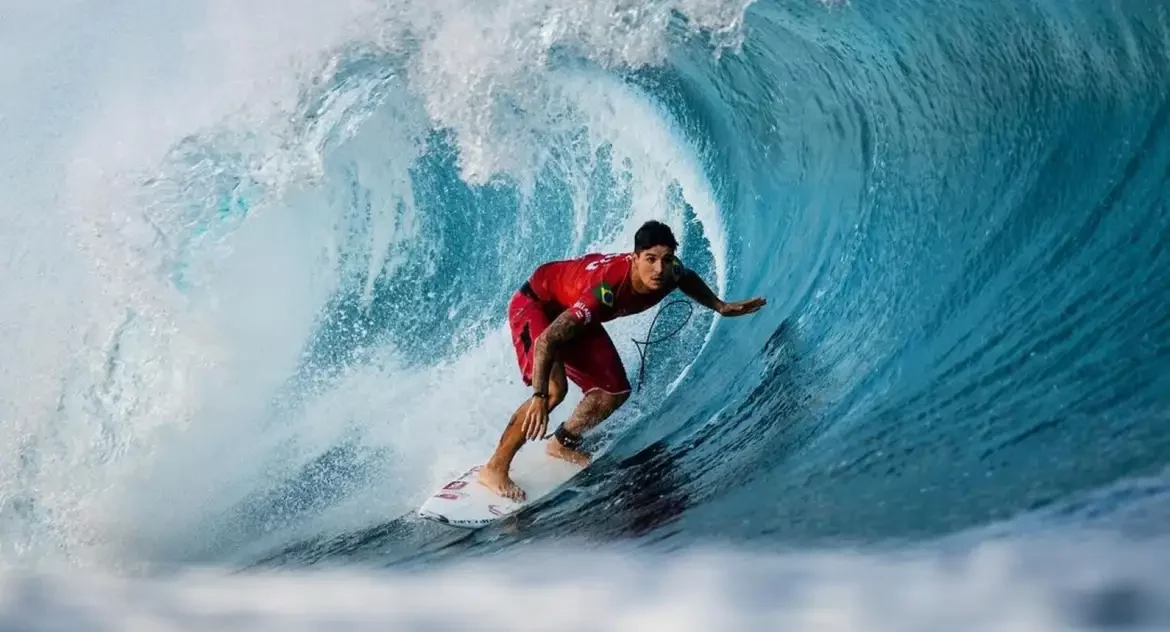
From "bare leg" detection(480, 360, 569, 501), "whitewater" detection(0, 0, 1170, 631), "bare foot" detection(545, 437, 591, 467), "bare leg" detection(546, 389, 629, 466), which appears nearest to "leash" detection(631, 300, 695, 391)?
"whitewater" detection(0, 0, 1170, 631)

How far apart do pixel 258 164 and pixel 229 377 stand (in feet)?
2.81

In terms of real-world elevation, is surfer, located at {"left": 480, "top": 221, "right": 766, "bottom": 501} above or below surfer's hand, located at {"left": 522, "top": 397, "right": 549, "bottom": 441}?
above

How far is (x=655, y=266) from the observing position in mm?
2867

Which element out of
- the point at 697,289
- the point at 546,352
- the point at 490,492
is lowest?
the point at 490,492

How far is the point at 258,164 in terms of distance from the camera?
392 cm

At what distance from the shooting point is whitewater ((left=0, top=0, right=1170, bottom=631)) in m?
2.32

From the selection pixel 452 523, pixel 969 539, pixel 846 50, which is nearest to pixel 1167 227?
pixel 969 539

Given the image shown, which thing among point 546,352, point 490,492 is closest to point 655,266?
point 546,352

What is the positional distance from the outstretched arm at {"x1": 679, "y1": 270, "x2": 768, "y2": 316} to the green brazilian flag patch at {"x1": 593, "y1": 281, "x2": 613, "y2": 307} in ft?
0.85

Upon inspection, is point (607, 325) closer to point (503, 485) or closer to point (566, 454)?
point (566, 454)

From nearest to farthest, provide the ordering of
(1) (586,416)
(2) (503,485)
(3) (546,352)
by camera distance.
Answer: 1. (3) (546,352)
2. (2) (503,485)
3. (1) (586,416)

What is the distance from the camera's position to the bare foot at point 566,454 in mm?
3238

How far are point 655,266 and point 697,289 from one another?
289 millimetres

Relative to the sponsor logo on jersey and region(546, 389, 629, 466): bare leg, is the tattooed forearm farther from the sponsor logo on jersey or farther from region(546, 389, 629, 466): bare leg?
region(546, 389, 629, 466): bare leg
